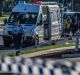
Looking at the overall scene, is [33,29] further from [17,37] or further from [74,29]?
[74,29]

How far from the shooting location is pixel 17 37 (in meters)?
21.3

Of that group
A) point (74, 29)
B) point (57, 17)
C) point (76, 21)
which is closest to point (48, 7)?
Answer: point (57, 17)

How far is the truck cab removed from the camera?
23.9 metres

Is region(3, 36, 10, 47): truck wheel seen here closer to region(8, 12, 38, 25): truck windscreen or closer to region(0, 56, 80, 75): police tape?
region(8, 12, 38, 25): truck windscreen

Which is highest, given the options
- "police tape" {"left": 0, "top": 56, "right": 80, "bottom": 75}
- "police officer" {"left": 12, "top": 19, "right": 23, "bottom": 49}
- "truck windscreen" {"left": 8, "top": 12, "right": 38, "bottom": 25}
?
"police tape" {"left": 0, "top": 56, "right": 80, "bottom": 75}

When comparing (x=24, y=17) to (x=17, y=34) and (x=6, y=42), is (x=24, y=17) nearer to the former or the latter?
(x=6, y=42)

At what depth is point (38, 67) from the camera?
6.04m

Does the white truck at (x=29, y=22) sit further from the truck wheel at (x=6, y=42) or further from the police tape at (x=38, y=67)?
the police tape at (x=38, y=67)

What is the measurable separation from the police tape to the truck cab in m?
17.2

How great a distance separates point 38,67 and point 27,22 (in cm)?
1857

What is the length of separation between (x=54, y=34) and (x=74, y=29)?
8.79m

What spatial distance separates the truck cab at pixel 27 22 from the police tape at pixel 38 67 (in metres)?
17.2

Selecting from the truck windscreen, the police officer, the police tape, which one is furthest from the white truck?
the police tape

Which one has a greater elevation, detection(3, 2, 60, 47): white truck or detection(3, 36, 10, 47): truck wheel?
detection(3, 2, 60, 47): white truck
